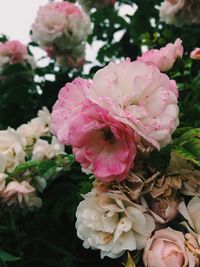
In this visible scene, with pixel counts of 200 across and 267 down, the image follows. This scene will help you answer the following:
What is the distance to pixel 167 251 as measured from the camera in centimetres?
86

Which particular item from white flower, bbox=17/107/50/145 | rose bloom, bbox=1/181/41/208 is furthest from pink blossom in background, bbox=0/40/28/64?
rose bloom, bbox=1/181/41/208

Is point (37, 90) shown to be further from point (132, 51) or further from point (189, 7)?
point (189, 7)

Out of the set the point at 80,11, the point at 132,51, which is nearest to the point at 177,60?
the point at 80,11

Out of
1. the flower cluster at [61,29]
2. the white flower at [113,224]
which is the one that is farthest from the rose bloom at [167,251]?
the flower cluster at [61,29]

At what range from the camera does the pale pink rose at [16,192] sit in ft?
3.85

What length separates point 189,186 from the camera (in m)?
0.94

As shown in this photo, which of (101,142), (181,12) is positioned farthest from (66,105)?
(181,12)

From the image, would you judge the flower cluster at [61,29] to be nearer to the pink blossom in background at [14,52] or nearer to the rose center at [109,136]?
the pink blossom in background at [14,52]

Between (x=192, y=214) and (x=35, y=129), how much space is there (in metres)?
0.69

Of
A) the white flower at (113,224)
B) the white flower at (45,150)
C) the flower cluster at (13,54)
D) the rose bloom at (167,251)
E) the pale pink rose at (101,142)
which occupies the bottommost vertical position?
the flower cluster at (13,54)

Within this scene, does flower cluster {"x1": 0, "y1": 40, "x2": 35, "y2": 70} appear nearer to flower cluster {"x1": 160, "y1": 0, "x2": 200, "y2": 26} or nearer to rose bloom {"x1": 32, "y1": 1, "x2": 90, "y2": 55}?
rose bloom {"x1": 32, "y1": 1, "x2": 90, "y2": 55}

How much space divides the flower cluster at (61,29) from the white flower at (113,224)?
1.11 meters

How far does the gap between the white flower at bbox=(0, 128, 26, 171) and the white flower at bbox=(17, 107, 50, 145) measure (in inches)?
2.9

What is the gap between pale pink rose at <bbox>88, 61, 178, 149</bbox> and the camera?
33.2 inches
